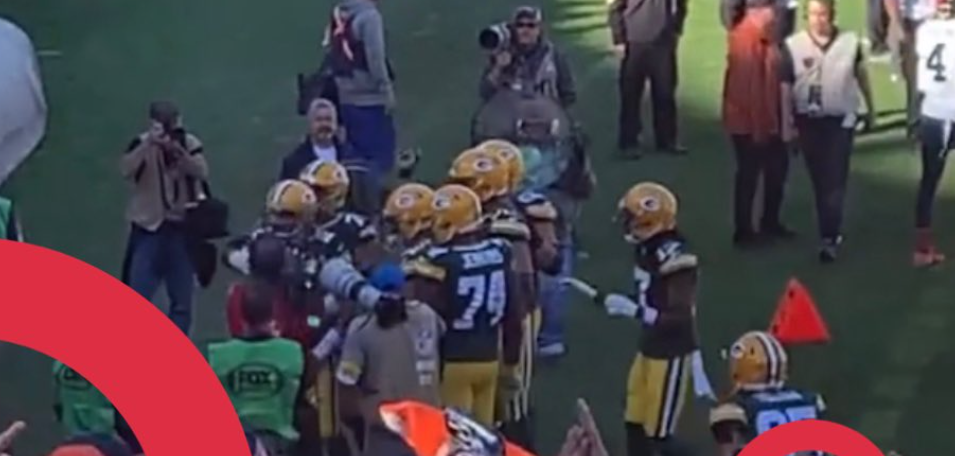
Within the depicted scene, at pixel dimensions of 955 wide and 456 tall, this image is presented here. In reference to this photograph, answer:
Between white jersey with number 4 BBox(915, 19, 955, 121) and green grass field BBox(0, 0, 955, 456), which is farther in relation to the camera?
white jersey with number 4 BBox(915, 19, 955, 121)

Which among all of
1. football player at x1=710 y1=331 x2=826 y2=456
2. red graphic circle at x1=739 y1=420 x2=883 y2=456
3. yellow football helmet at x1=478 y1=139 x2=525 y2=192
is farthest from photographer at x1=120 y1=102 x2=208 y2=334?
red graphic circle at x1=739 y1=420 x2=883 y2=456

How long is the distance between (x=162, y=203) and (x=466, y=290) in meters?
2.30

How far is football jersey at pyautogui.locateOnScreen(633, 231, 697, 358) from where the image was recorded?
9.75m

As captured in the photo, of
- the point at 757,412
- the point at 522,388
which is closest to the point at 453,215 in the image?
the point at 522,388

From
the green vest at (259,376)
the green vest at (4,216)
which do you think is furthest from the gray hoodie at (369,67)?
the green vest at (259,376)

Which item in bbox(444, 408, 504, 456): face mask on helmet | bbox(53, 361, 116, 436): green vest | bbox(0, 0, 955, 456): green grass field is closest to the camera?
bbox(444, 408, 504, 456): face mask on helmet

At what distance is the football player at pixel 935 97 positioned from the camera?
12648mm

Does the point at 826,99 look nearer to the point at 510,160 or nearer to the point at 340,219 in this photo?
the point at 510,160

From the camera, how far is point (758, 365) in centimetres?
869

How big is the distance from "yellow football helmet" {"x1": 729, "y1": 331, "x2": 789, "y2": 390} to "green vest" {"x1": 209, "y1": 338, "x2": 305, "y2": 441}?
170 centimetres

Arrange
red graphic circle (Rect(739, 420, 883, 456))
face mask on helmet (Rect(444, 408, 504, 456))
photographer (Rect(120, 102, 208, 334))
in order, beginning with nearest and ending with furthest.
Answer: face mask on helmet (Rect(444, 408, 504, 456))
red graphic circle (Rect(739, 420, 883, 456))
photographer (Rect(120, 102, 208, 334))

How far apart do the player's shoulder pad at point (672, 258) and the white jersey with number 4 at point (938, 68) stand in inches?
130

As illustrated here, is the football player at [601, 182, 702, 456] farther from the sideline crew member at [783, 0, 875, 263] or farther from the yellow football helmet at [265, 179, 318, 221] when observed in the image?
the sideline crew member at [783, 0, 875, 263]

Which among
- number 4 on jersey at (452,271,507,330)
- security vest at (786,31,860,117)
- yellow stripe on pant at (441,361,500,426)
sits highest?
security vest at (786,31,860,117)
